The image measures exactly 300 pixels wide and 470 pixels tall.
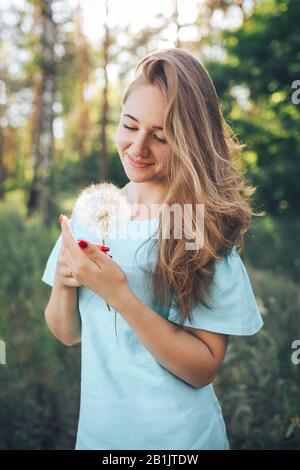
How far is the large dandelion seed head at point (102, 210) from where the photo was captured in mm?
1555

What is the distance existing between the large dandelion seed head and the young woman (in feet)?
0.26

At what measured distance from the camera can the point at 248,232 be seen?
367cm

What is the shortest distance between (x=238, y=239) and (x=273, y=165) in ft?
23.8

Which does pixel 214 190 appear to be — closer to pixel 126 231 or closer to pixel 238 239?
pixel 238 239

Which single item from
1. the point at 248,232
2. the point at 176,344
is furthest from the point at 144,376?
the point at 248,232

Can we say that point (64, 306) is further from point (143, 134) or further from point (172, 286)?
point (143, 134)

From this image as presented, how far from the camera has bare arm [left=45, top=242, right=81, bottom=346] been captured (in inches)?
58.8

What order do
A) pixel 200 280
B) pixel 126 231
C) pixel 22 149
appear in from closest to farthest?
pixel 200 280, pixel 126 231, pixel 22 149

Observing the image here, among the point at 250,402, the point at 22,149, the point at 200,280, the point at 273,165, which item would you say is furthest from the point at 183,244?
the point at 22,149

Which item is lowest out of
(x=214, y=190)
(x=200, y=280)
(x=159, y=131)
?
(x=200, y=280)

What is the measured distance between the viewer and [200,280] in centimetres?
148

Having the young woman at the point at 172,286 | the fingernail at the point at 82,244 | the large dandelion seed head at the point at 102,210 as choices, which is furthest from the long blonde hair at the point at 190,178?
the fingernail at the point at 82,244

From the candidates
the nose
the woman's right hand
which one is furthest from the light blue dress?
the nose

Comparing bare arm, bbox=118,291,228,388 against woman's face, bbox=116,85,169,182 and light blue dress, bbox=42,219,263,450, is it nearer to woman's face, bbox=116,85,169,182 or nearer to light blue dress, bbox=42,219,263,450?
light blue dress, bbox=42,219,263,450
